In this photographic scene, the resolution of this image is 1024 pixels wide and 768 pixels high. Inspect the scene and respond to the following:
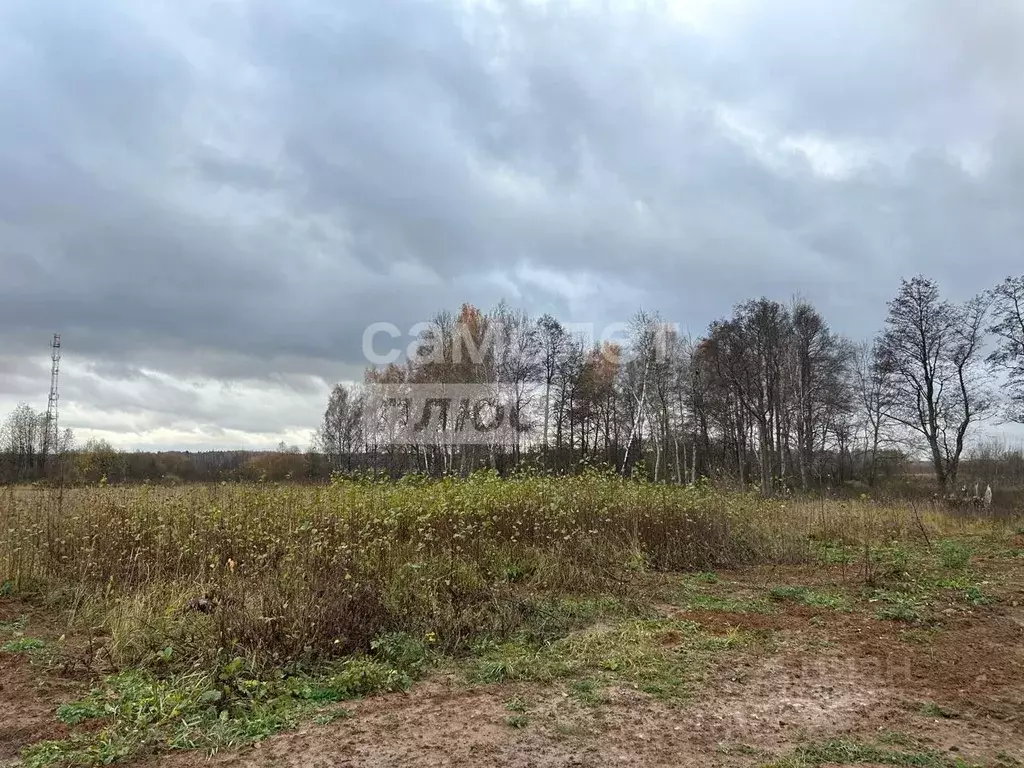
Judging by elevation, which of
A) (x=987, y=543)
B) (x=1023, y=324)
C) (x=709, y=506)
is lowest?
(x=987, y=543)

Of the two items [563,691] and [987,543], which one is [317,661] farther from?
[987,543]

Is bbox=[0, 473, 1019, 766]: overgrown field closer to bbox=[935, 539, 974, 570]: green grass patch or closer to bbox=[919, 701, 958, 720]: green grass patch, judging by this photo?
bbox=[935, 539, 974, 570]: green grass patch

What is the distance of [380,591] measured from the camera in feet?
18.0

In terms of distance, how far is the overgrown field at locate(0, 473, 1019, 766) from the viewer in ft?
13.1

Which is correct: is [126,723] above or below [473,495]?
A: below

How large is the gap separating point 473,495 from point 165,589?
3.97 m

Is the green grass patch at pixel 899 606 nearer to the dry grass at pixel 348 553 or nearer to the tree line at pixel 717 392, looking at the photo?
the dry grass at pixel 348 553

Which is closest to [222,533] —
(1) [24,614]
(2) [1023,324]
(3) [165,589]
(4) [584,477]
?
(3) [165,589]

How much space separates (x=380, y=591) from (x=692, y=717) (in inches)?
113

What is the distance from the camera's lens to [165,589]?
5.97 m

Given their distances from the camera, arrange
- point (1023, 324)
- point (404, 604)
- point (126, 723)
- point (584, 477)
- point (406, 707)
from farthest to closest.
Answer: point (1023, 324) → point (584, 477) → point (404, 604) → point (406, 707) → point (126, 723)

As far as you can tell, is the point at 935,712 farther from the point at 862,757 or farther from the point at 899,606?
the point at 899,606

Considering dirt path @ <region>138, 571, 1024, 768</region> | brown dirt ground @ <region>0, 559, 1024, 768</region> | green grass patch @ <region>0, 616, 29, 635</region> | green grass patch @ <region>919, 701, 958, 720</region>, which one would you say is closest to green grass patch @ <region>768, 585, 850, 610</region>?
brown dirt ground @ <region>0, 559, 1024, 768</region>

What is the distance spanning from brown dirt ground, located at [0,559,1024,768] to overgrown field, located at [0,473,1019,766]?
0.18 metres
